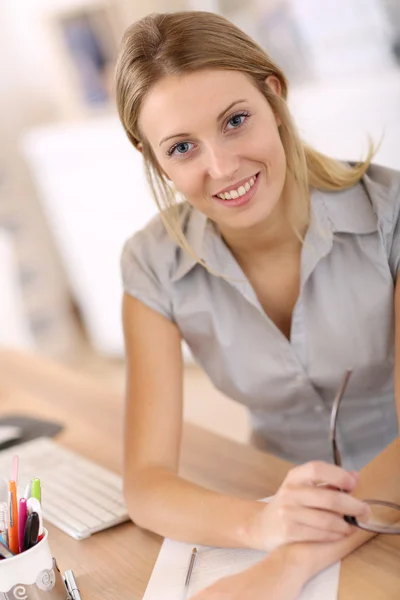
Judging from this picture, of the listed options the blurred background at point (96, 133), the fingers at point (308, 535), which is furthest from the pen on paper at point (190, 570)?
the blurred background at point (96, 133)

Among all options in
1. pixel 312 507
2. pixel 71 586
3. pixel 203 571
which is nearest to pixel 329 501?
pixel 312 507

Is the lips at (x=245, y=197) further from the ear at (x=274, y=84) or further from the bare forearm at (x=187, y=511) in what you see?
the bare forearm at (x=187, y=511)

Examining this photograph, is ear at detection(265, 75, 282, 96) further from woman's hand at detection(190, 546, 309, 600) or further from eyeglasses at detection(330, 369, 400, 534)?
woman's hand at detection(190, 546, 309, 600)

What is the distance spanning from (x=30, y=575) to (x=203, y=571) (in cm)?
21

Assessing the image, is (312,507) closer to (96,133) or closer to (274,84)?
(274,84)

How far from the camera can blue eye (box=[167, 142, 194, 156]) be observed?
115 centimetres

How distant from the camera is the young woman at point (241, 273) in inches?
44.0

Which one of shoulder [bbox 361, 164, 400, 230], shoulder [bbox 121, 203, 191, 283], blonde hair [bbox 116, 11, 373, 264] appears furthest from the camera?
shoulder [bbox 121, 203, 191, 283]

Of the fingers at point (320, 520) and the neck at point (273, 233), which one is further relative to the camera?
the neck at point (273, 233)

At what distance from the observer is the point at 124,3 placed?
3727 mm

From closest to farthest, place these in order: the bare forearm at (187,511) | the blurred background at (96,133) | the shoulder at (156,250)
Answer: the bare forearm at (187,511)
the shoulder at (156,250)
the blurred background at (96,133)

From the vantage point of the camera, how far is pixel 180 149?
45.8 inches

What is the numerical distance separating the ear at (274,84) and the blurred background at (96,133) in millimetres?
1088

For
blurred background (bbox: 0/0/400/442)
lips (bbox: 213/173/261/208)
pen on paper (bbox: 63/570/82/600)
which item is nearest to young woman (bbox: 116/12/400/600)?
lips (bbox: 213/173/261/208)
